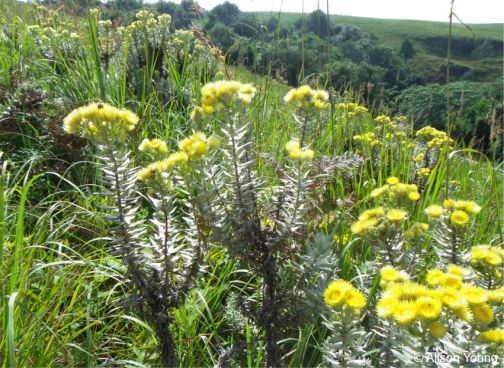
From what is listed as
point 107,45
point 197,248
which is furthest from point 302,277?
point 107,45

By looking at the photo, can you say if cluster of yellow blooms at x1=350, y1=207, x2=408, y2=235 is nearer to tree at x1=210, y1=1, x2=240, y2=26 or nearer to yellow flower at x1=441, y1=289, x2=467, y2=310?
yellow flower at x1=441, y1=289, x2=467, y2=310

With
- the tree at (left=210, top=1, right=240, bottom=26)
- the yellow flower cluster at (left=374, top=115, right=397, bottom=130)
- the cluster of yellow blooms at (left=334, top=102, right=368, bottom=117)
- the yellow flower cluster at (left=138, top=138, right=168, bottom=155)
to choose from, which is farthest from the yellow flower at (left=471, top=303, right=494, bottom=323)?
the tree at (left=210, top=1, right=240, bottom=26)

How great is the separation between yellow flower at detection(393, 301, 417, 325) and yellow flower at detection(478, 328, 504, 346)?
0.14 metres

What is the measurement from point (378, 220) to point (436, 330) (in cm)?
41

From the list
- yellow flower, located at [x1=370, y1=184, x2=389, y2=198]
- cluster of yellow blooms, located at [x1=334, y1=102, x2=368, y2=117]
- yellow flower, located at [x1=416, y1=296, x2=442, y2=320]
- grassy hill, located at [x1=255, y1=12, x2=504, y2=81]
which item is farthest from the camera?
grassy hill, located at [x1=255, y1=12, x2=504, y2=81]

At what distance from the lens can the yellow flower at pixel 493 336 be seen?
82cm

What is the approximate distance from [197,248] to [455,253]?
77 centimetres

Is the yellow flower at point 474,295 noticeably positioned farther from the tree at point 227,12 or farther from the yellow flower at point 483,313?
the tree at point 227,12

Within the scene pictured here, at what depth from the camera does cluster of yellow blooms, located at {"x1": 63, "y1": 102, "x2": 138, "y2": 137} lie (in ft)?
3.60

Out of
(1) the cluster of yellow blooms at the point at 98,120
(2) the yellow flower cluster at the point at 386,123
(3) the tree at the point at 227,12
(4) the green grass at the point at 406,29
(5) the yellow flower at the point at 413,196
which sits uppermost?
(4) the green grass at the point at 406,29

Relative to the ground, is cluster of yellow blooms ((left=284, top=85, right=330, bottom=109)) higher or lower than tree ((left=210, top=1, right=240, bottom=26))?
lower

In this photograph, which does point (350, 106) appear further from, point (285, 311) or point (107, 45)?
point (285, 311)

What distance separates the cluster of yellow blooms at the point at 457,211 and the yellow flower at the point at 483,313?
1.34 feet

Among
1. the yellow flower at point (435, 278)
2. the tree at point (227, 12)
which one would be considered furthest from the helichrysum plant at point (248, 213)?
the tree at point (227, 12)
